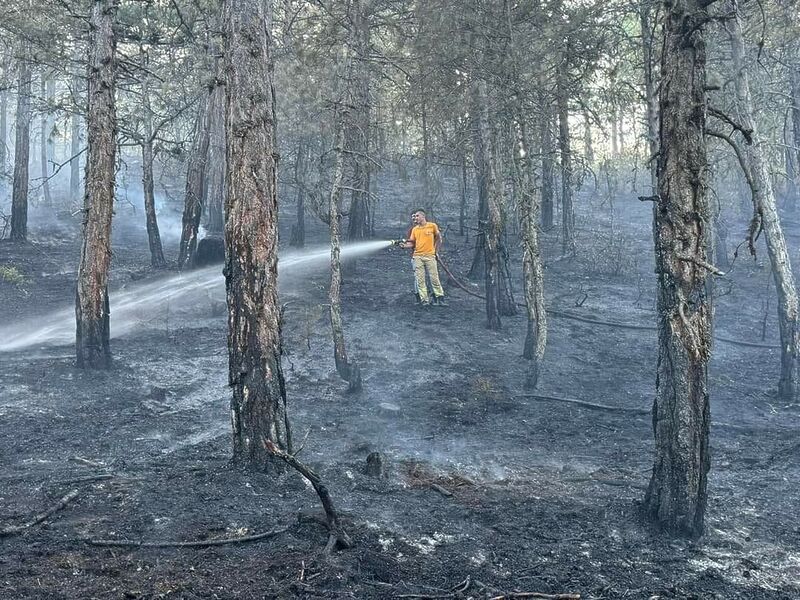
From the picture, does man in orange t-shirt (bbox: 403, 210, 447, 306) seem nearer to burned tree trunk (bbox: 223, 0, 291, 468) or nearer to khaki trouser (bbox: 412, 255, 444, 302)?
khaki trouser (bbox: 412, 255, 444, 302)

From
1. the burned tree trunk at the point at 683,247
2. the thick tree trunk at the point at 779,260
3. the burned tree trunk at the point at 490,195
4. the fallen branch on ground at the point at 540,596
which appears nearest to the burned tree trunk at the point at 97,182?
the burned tree trunk at the point at 490,195

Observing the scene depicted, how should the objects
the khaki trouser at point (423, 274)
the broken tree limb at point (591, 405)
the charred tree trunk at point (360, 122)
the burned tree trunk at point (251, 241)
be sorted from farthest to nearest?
the khaki trouser at point (423, 274) → the charred tree trunk at point (360, 122) → the broken tree limb at point (591, 405) → the burned tree trunk at point (251, 241)

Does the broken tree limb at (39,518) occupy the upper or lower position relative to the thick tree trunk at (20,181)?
lower

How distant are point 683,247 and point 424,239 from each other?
1053 centimetres

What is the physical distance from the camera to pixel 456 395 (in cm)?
1279

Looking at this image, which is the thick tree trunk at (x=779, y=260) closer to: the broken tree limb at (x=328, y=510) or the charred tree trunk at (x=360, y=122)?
the charred tree trunk at (x=360, y=122)

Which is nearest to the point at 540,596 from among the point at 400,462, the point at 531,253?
the point at 400,462

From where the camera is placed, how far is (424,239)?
16.8 metres

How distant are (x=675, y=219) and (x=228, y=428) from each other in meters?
6.94

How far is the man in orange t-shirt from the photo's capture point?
16.8 meters

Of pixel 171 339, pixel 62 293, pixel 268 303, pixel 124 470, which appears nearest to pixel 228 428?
pixel 124 470

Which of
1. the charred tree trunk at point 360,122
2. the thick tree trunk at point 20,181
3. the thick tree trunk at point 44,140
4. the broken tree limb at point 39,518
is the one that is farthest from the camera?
the thick tree trunk at point 20,181

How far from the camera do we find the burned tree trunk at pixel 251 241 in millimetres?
7578

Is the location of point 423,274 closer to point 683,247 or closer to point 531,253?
point 531,253
